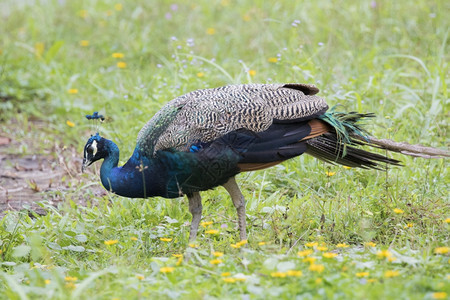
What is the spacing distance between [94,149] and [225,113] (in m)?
0.89

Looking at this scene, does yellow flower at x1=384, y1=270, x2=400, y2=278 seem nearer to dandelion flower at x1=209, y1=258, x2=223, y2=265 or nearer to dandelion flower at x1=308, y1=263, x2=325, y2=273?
A: dandelion flower at x1=308, y1=263, x2=325, y2=273

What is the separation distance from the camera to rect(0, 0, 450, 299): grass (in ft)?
10.3

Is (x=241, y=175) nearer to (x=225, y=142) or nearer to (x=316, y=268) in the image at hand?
(x=225, y=142)

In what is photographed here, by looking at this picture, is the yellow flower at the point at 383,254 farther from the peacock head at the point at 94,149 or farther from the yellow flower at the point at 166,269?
the peacock head at the point at 94,149

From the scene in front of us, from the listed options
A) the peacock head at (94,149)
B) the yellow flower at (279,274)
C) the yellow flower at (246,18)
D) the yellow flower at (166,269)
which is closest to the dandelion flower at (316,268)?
the yellow flower at (279,274)

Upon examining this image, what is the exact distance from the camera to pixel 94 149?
4227 mm

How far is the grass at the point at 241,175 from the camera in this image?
314cm

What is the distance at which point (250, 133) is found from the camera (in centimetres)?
394

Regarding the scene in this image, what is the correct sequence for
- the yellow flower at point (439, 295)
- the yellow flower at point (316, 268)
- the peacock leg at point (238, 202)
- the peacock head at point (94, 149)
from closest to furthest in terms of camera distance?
1. the yellow flower at point (439, 295)
2. the yellow flower at point (316, 268)
3. the peacock leg at point (238, 202)
4. the peacock head at point (94, 149)

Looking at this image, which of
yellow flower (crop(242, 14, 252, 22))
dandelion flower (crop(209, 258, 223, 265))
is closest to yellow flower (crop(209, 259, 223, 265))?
dandelion flower (crop(209, 258, 223, 265))

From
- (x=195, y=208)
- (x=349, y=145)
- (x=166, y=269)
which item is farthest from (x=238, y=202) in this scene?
(x=166, y=269)

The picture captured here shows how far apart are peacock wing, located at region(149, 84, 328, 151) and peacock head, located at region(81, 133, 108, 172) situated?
0.30 metres

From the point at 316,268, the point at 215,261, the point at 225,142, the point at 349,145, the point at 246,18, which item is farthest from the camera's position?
the point at 246,18

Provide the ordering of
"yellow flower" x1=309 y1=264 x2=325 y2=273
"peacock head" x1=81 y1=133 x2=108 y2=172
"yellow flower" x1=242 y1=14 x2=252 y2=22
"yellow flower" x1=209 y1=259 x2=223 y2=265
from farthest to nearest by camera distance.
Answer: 1. "yellow flower" x1=242 y1=14 x2=252 y2=22
2. "peacock head" x1=81 y1=133 x2=108 y2=172
3. "yellow flower" x1=209 y1=259 x2=223 y2=265
4. "yellow flower" x1=309 y1=264 x2=325 y2=273
